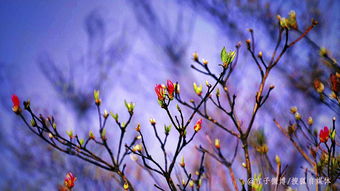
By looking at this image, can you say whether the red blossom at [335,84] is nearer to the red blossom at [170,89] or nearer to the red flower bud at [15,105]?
the red blossom at [170,89]

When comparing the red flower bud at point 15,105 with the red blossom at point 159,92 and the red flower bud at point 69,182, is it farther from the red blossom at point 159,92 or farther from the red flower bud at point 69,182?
the red blossom at point 159,92

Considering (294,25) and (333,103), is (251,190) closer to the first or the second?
(333,103)

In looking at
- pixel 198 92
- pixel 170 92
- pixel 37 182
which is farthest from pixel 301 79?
pixel 37 182

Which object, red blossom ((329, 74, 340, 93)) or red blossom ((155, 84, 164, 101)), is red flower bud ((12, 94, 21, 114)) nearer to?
red blossom ((155, 84, 164, 101))

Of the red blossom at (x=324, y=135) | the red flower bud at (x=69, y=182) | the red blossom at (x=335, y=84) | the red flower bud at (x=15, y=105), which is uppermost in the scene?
the red blossom at (x=335, y=84)

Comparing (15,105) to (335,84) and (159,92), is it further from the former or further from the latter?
(335,84)

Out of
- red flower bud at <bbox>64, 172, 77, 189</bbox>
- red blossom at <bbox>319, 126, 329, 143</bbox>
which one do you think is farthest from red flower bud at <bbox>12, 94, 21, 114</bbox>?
red blossom at <bbox>319, 126, 329, 143</bbox>

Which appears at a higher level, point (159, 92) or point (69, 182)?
point (159, 92)

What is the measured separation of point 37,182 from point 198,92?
6912 mm

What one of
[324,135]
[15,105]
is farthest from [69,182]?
[324,135]

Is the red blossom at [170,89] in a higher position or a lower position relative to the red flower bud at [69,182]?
higher

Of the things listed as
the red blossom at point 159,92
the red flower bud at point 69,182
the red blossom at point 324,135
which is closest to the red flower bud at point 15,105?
the red flower bud at point 69,182

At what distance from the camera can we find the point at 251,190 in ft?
5.23

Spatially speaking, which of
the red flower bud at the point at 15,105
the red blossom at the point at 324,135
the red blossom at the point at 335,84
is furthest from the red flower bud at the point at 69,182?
the red blossom at the point at 335,84
